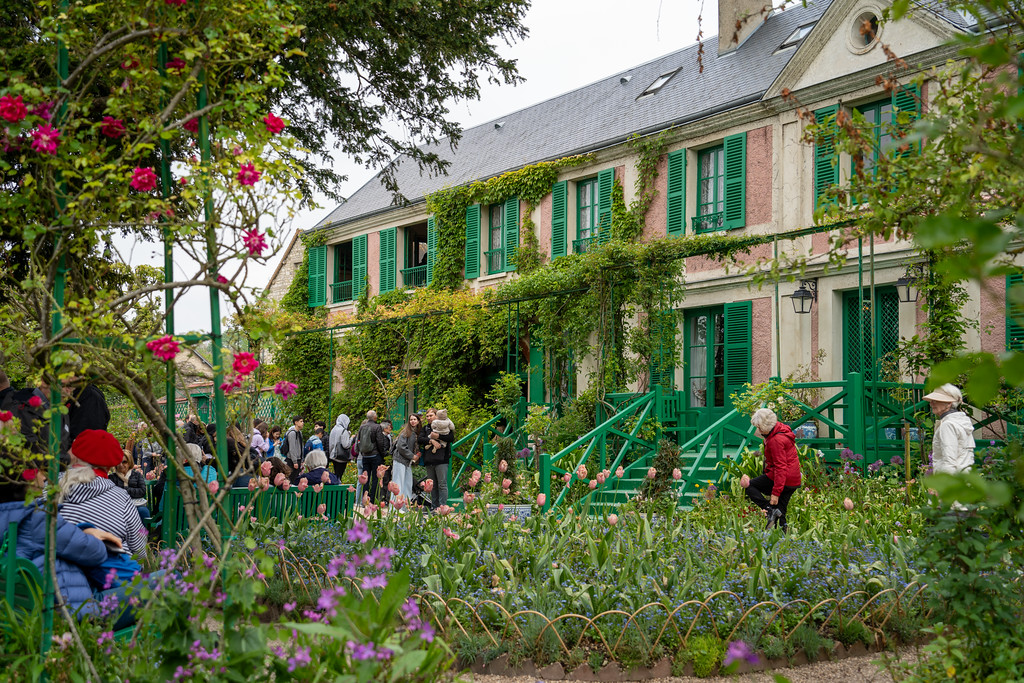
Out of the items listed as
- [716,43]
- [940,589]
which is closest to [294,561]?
[940,589]

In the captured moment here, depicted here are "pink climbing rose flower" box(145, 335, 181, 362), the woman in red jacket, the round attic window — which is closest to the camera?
"pink climbing rose flower" box(145, 335, 181, 362)

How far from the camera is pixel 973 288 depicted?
1173 cm

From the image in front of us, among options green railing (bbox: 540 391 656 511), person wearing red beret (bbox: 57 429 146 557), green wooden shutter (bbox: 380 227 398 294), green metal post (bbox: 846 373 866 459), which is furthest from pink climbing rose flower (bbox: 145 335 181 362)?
green wooden shutter (bbox: 380 227 398 294)

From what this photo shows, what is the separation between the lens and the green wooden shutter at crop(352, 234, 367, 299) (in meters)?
20.8

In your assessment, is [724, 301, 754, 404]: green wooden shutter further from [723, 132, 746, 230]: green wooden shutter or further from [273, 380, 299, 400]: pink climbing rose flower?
[273, 380, 299, 400]: pink climbing rose flower

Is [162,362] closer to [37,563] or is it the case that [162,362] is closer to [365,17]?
[37,563]

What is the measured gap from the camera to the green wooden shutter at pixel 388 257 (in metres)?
20.0

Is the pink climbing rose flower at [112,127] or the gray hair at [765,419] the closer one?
the pink climbing rose flower at [112,127]

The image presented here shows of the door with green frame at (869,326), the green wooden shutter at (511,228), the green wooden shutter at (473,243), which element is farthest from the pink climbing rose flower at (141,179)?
the green wooden shutter at (473,243)

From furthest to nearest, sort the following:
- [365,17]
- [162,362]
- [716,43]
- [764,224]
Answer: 1. [716,43]
2. [764,224]
3. [365,17]
4. [162,362]

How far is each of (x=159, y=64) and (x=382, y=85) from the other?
4.91 metres

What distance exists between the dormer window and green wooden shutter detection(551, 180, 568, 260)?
268 centimetres

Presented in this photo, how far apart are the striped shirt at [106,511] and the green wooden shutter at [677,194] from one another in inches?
455

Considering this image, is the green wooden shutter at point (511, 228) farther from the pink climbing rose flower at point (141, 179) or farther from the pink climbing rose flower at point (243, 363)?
the pink climbing rose flower at point (243, 363)
